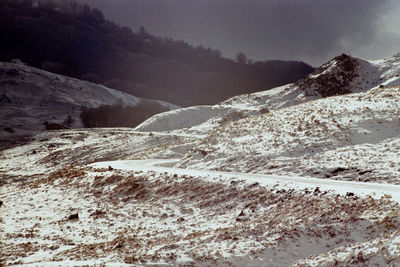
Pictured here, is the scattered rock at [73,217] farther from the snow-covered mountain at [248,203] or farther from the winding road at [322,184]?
the winding road at [322,184]

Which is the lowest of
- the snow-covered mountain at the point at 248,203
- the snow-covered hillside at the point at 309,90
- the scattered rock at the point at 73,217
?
the scattered rock at the point at 73,217

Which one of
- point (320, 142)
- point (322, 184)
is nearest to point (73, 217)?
point (322, 184)

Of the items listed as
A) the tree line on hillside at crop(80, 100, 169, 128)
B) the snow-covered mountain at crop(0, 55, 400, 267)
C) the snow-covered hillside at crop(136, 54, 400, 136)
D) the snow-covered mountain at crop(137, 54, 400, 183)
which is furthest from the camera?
the tree line on hillside at crop(80, 100, 169, 128)

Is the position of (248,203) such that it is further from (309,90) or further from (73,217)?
(309,90)

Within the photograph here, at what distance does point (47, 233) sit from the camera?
1374 cm

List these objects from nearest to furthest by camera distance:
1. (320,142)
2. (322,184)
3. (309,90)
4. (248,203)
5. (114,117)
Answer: (322,184)
(248,203)
(320,142)
(309,90)
(114,117)

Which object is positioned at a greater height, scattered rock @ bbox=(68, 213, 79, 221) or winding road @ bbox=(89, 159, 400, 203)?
winding road @ bbox=(89, 159, 400, 203)

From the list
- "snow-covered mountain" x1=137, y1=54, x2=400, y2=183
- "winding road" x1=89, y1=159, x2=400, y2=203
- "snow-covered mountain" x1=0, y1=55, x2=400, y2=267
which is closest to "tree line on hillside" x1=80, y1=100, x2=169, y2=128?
"snow-covered mountain" x1=0, y1=55, x2=400, y2=267

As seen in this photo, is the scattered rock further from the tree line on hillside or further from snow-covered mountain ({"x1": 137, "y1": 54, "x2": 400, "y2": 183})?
the tree line on hillside

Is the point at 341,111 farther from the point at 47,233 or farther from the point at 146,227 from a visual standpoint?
the point at 47,233

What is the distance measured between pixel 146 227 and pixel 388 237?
961 cm

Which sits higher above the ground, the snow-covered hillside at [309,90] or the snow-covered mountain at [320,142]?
the snow-covered hillside at [309,90]

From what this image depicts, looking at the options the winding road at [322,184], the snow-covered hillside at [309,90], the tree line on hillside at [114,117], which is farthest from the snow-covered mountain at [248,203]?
the tree line on hillside at [114,117]

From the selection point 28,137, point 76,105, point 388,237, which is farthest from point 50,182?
point 76,105
